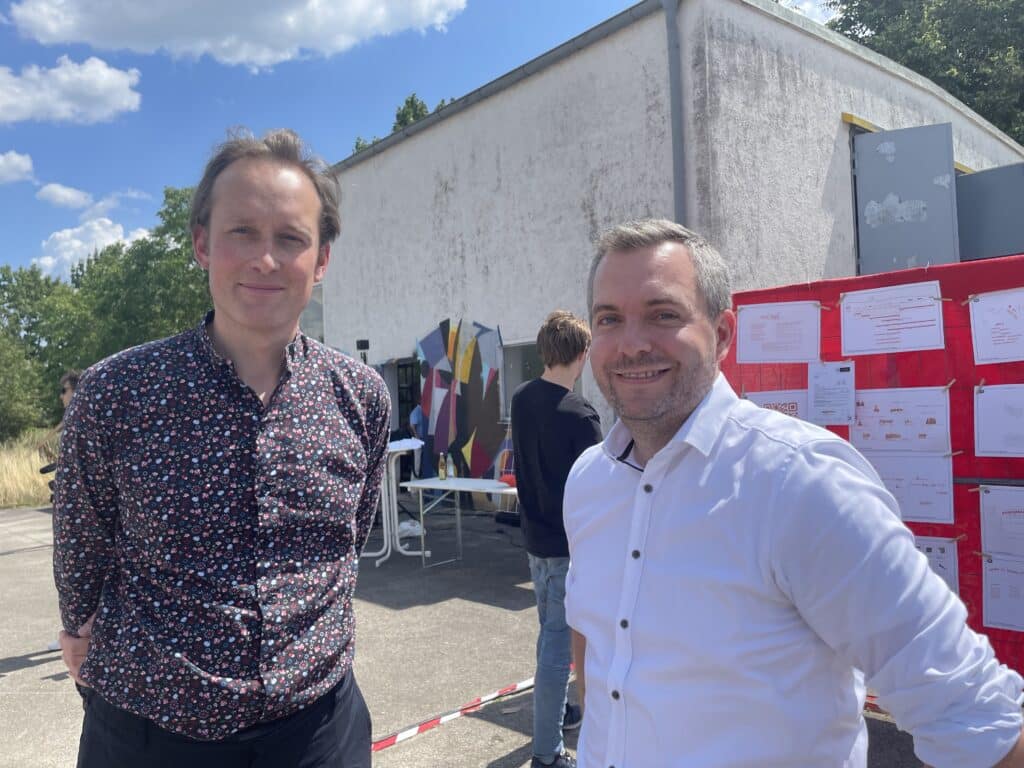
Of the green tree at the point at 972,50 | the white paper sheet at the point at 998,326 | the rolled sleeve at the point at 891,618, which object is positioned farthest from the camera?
the green tree at the point at 972,50

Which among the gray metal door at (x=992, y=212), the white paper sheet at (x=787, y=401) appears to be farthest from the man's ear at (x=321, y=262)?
the gray metal door at (x=992, y=212)

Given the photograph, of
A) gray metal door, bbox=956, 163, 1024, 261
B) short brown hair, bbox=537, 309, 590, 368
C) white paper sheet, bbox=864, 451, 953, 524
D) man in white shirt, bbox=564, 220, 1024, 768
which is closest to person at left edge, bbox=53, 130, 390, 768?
man in white shirt, bbox=564, 220, 1024, 768

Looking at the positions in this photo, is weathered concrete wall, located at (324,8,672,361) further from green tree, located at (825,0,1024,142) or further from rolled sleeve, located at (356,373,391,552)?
green tree, located at (825,0,1024,142)

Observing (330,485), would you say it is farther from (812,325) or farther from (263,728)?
(812,325)

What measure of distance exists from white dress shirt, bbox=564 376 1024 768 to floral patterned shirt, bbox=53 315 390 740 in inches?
28.2

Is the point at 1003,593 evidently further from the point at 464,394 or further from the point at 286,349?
the point at 464,394

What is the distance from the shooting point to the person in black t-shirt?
3.63 metres

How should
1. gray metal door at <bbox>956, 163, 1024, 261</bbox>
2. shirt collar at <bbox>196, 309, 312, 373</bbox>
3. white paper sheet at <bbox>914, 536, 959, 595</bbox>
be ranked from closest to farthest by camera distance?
1. shirt collar at <bbox>196, 309, 312, 373</bbox>
2. white paper sheet at <bbox>914, 536, 959, 595</bbox>
3. gray metal door at <bbox>956, 163, 1024, 261</bbox>

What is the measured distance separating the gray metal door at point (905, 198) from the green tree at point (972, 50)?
13197mm

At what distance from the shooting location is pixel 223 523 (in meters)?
1.75

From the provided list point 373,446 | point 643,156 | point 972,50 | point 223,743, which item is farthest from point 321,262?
point 972,50

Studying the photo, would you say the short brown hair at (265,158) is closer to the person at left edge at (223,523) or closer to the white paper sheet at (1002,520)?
the person at left edge at (223,523)

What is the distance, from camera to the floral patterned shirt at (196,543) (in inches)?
67.2

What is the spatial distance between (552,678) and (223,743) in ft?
7.08
